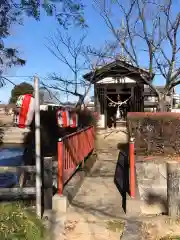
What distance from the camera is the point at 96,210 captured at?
21.0ft

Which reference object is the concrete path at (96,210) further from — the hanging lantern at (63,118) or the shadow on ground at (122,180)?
the hanging lantern at (63,118)

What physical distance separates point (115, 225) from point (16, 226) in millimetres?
2073

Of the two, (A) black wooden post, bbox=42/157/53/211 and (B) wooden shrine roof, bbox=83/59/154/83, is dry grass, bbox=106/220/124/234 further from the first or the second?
(B) wooden shrine roof, bbox=83/59/154/83

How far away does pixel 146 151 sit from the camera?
10062 millimetres

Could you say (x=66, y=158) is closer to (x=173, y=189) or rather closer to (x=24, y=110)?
(x=24, y=110)

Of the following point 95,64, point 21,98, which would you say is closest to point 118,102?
point 95,64

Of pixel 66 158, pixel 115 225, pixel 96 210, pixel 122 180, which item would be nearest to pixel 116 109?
pixel 122 180

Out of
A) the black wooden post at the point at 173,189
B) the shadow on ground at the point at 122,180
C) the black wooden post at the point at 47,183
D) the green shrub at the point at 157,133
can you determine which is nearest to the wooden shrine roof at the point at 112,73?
the green shrub at the point at 157,133

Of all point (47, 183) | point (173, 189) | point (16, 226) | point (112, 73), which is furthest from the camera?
point (112, 73)

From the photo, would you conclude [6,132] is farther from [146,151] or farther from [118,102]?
[146,151]

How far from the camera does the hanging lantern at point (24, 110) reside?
5.43 meters

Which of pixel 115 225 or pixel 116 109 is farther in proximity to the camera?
pixel 116 109

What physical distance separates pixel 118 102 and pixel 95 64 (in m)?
3.18

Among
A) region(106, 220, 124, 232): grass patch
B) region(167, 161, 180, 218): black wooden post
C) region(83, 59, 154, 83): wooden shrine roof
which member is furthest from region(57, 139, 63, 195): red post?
region(83, 59, 154, 83): wooden shrine roof
